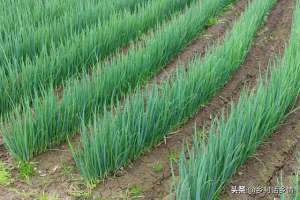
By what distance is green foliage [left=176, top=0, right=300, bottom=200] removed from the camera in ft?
7.08

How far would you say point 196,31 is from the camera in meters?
4.61

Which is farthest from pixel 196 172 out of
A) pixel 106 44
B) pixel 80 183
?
pixel 106 44

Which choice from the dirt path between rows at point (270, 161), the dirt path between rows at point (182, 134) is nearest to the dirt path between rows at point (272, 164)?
the dirt path between rows at point (270, 161)

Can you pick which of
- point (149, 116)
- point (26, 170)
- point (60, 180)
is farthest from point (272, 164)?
point (26, 170)

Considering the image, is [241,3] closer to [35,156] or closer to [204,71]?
[204,71]

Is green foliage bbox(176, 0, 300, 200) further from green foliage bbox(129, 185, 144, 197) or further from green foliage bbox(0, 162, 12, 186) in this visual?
green foliage bbox(0, 162, 12, 186)

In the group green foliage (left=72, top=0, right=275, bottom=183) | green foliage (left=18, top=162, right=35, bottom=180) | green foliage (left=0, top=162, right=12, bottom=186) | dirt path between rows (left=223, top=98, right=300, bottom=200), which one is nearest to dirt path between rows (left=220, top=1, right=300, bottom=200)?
dirt path between rows (left=223, top=98, right=300, bottom=200)

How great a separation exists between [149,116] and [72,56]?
3.81 ft

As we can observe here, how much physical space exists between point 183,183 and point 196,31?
2.81 m

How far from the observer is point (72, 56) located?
12.0ft

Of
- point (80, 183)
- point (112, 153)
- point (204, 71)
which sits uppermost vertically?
point (204, 71)

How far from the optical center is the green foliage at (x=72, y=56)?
10.9ft

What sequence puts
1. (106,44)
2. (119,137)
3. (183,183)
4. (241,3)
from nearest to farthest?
(183,183)
(119,137)
(106,44)
(241,3)

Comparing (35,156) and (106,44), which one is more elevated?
(106,44)
